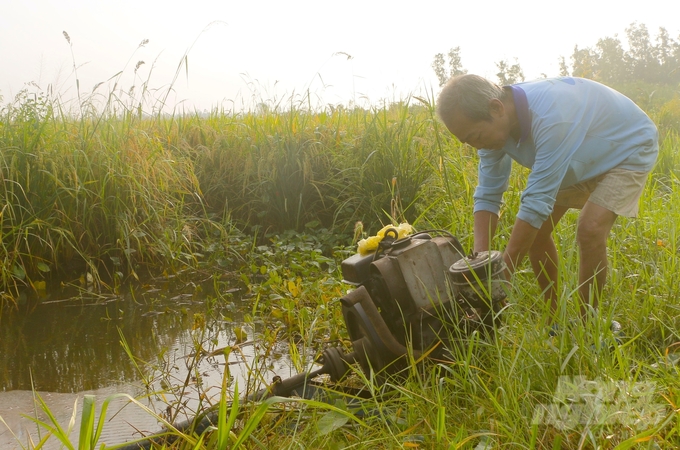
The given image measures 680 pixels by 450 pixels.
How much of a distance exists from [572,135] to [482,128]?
0.38 m

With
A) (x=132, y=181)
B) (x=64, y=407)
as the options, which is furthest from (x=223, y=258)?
(x=64, y=407)

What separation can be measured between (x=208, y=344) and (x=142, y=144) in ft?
6.90

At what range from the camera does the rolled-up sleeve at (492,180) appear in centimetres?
292

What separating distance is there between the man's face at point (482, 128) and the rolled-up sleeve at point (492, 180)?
11.5 inches

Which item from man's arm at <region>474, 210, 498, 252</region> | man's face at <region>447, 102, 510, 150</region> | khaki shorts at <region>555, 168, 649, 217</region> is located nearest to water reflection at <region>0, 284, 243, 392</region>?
man's arm at <region>474, 210, 498, 252</region>

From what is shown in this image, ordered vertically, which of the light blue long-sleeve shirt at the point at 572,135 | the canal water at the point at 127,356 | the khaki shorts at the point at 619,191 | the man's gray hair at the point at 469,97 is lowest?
the canal water at the point at 127,356

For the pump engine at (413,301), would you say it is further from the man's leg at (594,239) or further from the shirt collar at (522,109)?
the shirt collar at (522,109)

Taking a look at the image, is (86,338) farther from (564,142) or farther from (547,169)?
(564,142)

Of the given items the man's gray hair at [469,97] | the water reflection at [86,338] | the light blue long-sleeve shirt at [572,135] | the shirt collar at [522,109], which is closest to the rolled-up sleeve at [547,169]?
the light blue long-sleeve shirt at [572,135]

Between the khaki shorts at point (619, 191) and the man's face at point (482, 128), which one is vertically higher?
the man's face at point (482, 128)

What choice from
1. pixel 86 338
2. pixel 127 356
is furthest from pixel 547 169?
pixel 86 338

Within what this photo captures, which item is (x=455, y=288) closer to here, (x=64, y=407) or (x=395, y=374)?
(x=395, y=374)

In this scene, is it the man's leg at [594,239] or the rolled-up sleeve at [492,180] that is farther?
the rolled-up sleeve at [492,180]

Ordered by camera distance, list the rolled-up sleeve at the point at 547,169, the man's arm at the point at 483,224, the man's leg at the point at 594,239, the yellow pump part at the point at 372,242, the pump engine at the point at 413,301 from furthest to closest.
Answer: the man's arm at the point at 483,224 → the man's leg at the point at 594,239 → the yellow pump part at the point at 372,242 → the rolled-up sleeve at the point at 547,169 → the pump engine at the point at 413,301
